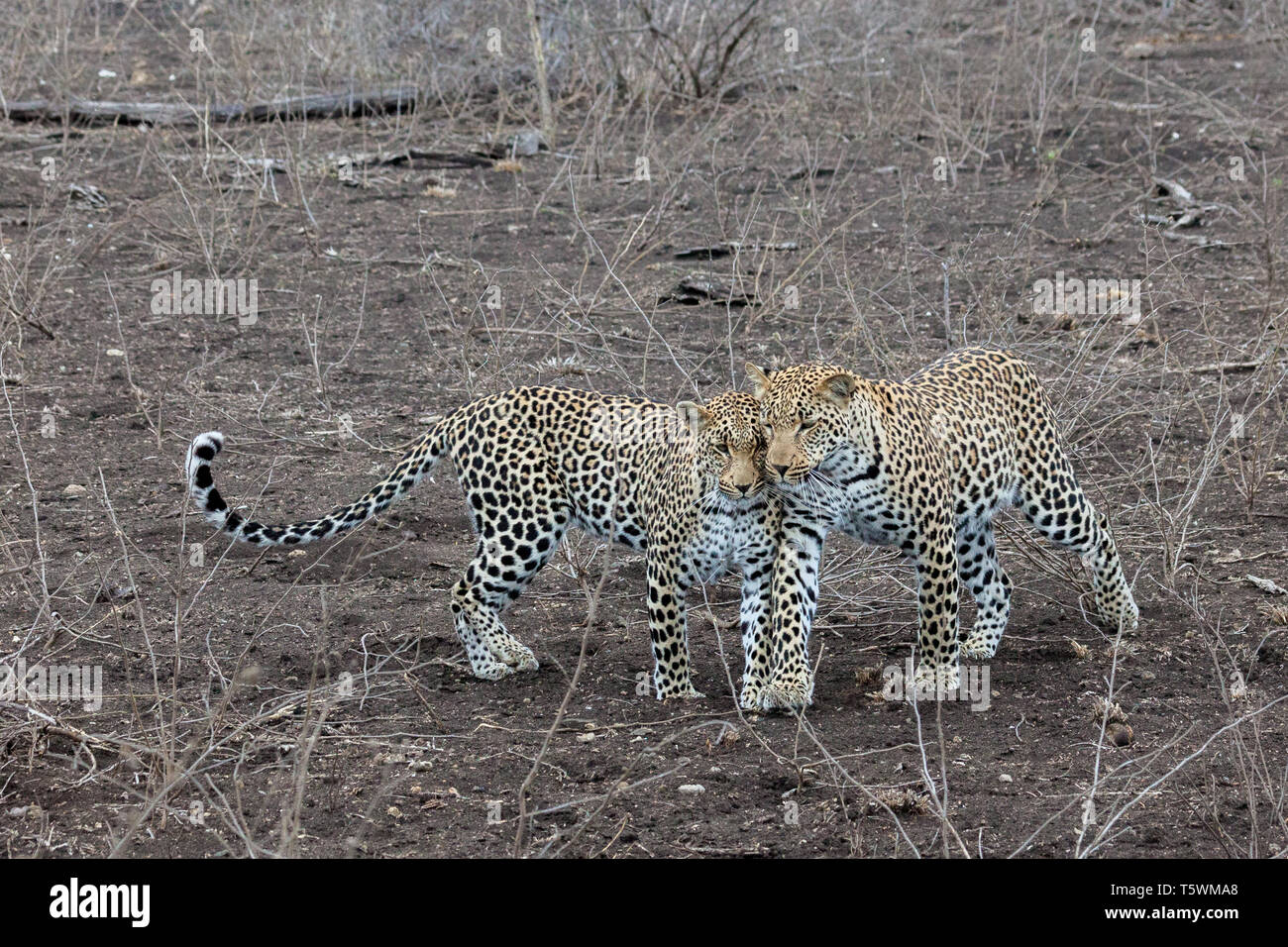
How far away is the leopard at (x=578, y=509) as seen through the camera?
594 centimetres

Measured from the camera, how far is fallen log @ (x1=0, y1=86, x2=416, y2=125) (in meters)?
13.4

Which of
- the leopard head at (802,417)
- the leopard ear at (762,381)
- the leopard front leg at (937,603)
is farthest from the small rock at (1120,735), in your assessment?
the leopard ear at (762,381)

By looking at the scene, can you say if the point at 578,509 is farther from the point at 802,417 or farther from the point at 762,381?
the point at 802,417

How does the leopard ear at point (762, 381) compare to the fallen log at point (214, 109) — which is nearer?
the leopard ear at point (762, 381)

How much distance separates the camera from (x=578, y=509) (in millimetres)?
6426

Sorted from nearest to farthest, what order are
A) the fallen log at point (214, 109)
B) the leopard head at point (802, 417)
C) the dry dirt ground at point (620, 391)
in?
the dry dirt ground at point (620, 391), the leopard head at point (802, 417), the fallen log at point (214, 109)

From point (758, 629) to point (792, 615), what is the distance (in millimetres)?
145

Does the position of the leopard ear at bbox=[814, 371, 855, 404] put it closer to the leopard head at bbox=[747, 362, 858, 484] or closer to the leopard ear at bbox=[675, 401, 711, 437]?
the leopard head at bbox=[747, 362, 858, 484]

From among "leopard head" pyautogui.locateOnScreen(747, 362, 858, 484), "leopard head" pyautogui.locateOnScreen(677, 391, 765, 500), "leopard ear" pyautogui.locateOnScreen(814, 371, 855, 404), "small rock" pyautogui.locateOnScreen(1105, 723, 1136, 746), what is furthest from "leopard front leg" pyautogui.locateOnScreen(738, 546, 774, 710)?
"small rock" pyautogui.locateOnScreen(1105, 723, 1136, 746)

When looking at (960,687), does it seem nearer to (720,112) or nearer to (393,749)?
(393,749)

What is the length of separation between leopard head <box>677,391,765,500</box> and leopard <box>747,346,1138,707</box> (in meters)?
0.05

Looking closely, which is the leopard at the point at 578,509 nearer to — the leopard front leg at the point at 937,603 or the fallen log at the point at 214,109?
the leopard front leg at the point at 937,603

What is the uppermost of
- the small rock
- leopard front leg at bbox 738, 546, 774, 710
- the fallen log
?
the fallen log
